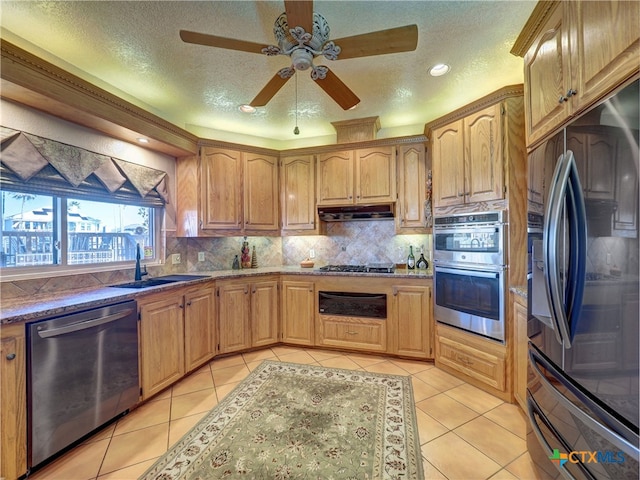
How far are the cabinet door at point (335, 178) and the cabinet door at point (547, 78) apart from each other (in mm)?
1813

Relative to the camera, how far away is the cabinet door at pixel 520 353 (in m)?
1.90

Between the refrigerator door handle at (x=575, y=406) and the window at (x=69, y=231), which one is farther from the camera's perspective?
the window at (x=69, y=231)

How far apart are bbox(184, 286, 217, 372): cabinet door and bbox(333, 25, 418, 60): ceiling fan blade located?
2.40 meters

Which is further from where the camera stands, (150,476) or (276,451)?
(276,451)

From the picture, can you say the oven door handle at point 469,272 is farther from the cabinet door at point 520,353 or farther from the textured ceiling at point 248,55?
the textured ceiling at point 248,55

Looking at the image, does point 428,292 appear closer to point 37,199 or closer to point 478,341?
point 478,341

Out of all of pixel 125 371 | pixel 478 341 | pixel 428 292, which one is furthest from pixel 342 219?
pixel 125 371

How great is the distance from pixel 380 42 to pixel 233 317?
2803 mm

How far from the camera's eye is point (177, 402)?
2168mm

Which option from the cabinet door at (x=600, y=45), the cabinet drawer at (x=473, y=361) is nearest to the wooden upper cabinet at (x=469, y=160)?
the cabinet door at (x=600, y=45)

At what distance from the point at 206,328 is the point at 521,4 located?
3555 mm

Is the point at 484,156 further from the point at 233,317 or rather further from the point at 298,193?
the point at 233,317

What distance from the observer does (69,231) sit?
2213 millimetres

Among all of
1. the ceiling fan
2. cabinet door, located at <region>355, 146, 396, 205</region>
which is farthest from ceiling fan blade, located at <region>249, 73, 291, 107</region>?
cabinet door, located at <region>355, 146, 396, 205</region>
